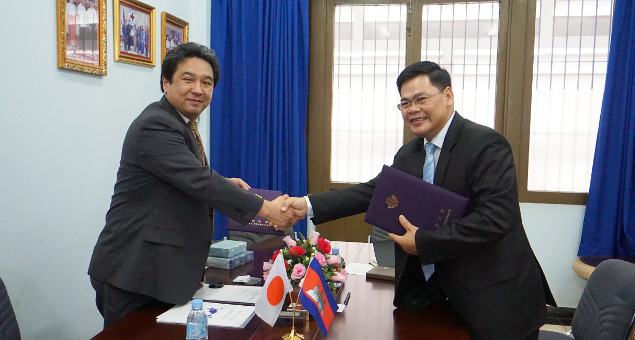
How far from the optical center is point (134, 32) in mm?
3324

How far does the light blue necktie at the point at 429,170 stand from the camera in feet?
6.04

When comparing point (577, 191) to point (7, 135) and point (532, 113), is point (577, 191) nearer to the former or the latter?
point (532, 113)

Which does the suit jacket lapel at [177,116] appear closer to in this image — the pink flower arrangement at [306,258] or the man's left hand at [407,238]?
the pink flower arrangement at [306,258]

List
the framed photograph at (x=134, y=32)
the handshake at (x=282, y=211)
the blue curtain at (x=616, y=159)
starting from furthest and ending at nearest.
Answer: the blue curtain at (x=616, y=159) → the framed photograph at (x=134, y=32) → the handshake at (x=282, y=211)

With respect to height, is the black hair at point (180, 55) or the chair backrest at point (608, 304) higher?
the black hair at point (180, 55)

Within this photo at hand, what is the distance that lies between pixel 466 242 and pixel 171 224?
3.30 ft

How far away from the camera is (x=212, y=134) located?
4.30 m

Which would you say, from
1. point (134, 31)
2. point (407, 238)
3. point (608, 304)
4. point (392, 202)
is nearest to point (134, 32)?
point (134, 31)

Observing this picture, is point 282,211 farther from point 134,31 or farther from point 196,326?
point 134,31

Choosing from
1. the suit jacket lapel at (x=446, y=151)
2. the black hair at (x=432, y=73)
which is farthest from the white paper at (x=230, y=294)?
the black hair at (x=432, y=73)

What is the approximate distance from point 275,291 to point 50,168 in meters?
1.77

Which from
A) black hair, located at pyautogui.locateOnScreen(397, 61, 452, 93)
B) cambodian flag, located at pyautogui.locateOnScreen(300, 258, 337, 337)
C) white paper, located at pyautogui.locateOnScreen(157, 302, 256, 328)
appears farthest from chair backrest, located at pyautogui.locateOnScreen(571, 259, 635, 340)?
white paper, located at pyautogui.locateOnScreen(157, 302, 256, 328)

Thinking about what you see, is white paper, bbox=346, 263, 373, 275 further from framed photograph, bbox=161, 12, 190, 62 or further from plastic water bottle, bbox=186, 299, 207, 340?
framed photograph, bbox=161, 12, 190, 62

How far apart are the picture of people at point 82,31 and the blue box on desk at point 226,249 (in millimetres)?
1346
